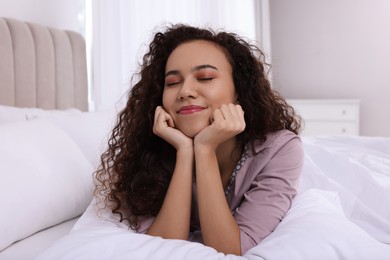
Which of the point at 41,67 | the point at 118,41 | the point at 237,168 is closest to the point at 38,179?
the point at 237,168

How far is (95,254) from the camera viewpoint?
824 mm

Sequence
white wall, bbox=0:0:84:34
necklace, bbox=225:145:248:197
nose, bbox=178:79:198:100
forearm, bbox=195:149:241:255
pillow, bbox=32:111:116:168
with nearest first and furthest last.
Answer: forearm, bbox=195:149:241:255 → nose, bbox=178:79:198:100 → necklace, bbox=225:145:248:197 → pillow, bbox=32:111:116:168 → white wall, bbox=0:0:84:34

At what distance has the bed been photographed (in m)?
0.85

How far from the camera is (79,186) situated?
1.42 meters

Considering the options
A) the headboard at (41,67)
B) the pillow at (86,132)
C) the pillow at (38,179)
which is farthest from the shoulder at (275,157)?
the headboard at (41,67)

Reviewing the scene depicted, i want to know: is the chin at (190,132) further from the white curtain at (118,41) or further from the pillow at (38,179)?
the white curtain at (118,41)

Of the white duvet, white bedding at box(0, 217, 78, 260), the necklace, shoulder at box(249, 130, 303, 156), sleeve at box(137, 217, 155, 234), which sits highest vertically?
shoulder at box(249, 130, 303, 156)

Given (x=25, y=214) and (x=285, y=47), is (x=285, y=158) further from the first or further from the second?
(x=285, y=47)

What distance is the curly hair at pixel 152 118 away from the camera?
1281mm

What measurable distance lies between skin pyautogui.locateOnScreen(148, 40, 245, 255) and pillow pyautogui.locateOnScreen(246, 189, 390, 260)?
16 cm

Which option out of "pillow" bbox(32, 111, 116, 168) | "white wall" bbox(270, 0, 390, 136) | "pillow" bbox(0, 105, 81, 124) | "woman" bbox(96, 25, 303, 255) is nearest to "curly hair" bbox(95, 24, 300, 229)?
"woman" bbox(96, 25, 303, 255)

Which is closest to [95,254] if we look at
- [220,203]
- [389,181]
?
[220,203]

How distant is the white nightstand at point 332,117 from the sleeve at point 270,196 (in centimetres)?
282

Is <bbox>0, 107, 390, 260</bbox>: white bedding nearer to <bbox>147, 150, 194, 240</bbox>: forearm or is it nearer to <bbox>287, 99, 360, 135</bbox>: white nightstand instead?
<bbox>147, 150, 194, 240</bbox>: forearm
